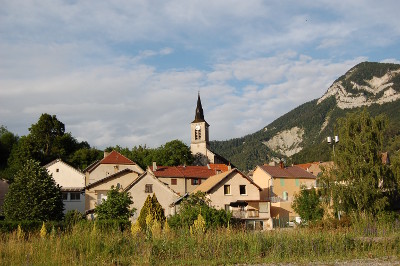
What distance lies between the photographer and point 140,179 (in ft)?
167

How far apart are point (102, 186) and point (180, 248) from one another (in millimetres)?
40910

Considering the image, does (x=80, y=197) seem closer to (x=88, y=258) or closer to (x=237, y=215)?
(x=237, y=215)

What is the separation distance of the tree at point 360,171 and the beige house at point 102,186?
2551cm

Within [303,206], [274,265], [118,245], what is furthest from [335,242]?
[303,206]

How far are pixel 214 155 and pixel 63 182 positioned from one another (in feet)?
196

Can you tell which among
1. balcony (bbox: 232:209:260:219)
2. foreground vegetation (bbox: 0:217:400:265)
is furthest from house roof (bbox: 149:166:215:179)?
foreground vegetation (bbox: 0:217:400:265)

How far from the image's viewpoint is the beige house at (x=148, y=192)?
50.8 m

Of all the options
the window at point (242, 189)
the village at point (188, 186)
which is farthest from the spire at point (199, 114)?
the window at point (242, 189)

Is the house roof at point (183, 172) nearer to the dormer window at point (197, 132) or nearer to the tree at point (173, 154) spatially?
the tree at point (173, 154)

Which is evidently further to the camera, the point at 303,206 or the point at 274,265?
the point at 303,206

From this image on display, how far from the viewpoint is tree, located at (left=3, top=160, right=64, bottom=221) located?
36125 millimetres

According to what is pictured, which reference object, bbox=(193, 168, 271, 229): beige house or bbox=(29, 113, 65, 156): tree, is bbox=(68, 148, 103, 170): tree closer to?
bbox=(29, 113, 65, 156): tree

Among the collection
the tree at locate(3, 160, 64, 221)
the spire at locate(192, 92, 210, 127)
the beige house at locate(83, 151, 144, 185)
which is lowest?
the tree at locate(3, 160, 64, 221)

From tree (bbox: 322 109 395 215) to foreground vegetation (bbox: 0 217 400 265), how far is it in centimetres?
1863
